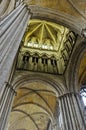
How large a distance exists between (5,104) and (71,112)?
3.24 m

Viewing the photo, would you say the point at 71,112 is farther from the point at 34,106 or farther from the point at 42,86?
the point at 34,106

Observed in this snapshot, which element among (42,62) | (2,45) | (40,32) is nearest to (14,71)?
(42,62)

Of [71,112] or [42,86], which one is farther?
[42,86]

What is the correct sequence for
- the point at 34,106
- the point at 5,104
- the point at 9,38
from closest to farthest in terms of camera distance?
the point at 9,38, the point at 5,104, the point at 34,106

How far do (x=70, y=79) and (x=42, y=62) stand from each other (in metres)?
2.53

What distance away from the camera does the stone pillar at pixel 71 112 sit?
9.43m

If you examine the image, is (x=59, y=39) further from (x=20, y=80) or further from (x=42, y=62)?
(x=20, y=80)

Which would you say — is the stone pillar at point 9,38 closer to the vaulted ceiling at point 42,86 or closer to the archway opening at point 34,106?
the vaulted ceiling at point 42,86

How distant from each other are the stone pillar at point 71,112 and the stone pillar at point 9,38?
16.2 ft

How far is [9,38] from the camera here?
5297 mm

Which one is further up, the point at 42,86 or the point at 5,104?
the point at 42,86

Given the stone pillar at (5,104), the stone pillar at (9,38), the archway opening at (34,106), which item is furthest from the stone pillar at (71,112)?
the stone pillar at (9,38)

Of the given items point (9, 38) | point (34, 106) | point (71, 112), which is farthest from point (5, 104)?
point (34, 106)

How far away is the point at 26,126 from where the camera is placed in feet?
51.0
